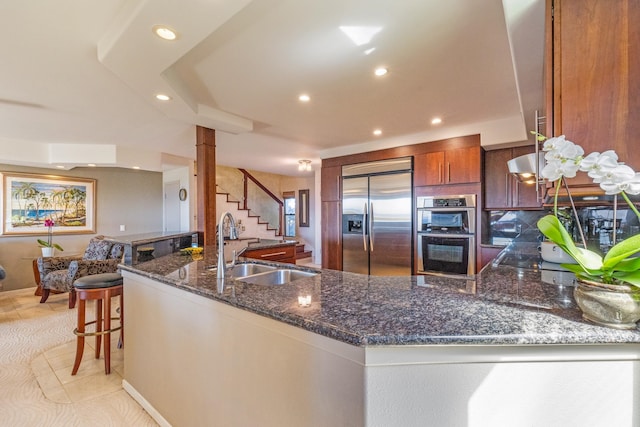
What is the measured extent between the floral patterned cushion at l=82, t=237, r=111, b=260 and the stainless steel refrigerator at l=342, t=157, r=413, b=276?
3523 millimetres

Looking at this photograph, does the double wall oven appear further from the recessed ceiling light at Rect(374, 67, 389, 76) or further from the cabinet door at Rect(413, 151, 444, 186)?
the recessed ceiling light at Rect(374, 67, 389, 76)

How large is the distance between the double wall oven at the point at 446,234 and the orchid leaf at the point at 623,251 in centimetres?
301

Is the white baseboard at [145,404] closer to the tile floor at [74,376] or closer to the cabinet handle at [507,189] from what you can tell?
the tile floor at [74,376]

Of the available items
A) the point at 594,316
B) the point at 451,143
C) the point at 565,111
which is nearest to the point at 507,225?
the point at 451,143

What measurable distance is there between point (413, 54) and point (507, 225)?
297cm

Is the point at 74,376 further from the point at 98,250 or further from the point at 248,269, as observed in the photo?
the point at 98,250

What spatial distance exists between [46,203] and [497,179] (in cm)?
698

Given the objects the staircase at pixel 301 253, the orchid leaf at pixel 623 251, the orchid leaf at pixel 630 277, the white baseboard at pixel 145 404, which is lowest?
the white baseboard at pixel 145 404

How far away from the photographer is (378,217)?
14.1ft

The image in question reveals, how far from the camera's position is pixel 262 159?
573 cm

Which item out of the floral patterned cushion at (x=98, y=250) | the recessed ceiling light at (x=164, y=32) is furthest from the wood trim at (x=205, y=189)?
the floral patterned cushion at (x=98, y=250)

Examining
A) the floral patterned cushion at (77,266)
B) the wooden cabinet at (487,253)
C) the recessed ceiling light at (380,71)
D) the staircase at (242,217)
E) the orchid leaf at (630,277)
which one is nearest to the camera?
the orchid leaf at (630,277)

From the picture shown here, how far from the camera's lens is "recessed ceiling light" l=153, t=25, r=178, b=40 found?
158cm

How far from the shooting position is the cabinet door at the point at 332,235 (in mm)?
4805
